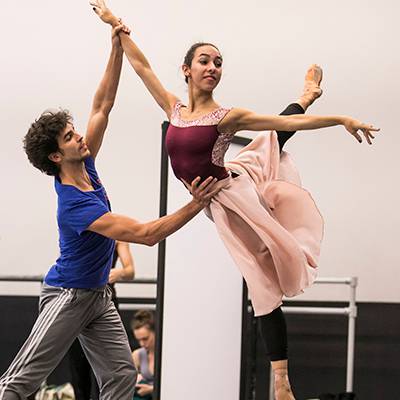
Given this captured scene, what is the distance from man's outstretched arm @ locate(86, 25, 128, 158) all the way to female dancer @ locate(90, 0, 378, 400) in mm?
84

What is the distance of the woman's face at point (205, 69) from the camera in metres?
3.68

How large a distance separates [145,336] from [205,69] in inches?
99.6

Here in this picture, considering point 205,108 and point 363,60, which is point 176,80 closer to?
point 363,60

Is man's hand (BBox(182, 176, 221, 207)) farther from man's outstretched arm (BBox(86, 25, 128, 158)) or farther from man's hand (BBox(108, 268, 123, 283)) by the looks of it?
man's hand (BBox(108, 268, 123, 283))

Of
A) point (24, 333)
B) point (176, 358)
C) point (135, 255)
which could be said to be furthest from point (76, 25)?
point (176, 358)

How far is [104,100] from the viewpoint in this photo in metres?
4.10

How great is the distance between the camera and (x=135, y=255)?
653 cm

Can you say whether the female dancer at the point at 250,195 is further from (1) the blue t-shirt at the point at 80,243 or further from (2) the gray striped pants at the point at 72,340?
(2) the gray striped pants at the point at 72,340

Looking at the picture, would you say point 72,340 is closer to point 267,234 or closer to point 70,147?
point 70,147

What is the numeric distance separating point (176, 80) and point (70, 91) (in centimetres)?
71

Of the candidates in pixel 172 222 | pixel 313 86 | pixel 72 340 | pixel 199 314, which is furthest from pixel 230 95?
pixel 72 340

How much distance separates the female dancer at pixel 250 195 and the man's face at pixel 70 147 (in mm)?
340

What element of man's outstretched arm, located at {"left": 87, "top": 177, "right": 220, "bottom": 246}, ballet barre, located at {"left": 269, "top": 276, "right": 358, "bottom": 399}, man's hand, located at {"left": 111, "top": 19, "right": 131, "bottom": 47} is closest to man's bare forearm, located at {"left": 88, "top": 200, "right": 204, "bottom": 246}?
man's outstretched arm, located at {"left": 87, "top": 177, "right": 220, "bottom": 246}

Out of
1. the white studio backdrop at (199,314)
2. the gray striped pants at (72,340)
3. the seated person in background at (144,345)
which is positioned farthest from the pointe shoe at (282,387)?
the seated person in background at (144,345)
